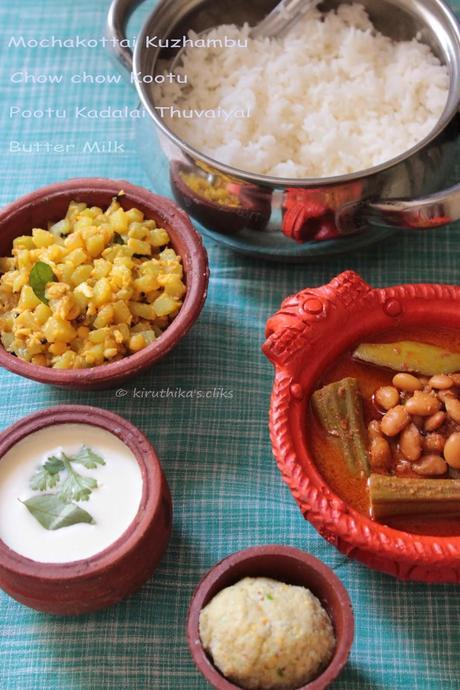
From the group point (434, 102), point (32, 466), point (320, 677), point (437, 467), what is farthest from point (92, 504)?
point (434, 102)

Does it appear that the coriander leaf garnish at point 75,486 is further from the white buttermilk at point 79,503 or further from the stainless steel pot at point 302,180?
the stainless steel pot at point 302,180

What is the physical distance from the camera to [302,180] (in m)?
1.46

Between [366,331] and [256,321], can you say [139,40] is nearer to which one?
[256,321]

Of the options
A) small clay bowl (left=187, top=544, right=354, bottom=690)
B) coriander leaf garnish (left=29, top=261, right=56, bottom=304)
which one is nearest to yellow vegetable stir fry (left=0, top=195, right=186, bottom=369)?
coriander leaf garnish (left=29, top=261, right=56, bottom=304)

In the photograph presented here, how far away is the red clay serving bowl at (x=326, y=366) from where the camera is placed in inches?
50.2

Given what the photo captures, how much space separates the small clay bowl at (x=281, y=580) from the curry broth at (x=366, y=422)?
5.4 inches

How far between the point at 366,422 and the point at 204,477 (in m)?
0.29

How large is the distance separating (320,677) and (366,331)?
574 millimetres

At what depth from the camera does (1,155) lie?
6.24 feet

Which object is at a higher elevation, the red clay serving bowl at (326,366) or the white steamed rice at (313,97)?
the white steamed rice at (313,97)

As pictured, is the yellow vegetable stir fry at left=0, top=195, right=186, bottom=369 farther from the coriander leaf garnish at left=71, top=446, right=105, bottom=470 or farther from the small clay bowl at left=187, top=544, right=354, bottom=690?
the small clay bowl at left=187, top=544, right=354, bottom=690

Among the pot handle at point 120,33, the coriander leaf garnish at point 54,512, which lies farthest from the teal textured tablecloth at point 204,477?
Answer: the pot handle at point 120,33

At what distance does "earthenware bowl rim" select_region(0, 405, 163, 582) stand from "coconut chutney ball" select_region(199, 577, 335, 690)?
0.49 feet

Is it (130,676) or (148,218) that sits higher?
(148,218)
